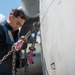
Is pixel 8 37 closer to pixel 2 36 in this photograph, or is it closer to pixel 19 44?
pixel 2 36

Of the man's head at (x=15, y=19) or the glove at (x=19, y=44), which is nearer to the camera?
the glove at (x=19, y=44)

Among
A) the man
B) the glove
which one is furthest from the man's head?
the glove

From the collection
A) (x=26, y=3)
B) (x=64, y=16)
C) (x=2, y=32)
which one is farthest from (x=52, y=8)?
(x=26, y=3)

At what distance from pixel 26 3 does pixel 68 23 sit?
193cm

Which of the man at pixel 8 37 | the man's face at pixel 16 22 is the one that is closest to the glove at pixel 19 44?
the man at pixel 8 37

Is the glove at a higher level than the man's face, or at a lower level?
lower

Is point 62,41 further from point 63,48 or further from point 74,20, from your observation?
point 74,20

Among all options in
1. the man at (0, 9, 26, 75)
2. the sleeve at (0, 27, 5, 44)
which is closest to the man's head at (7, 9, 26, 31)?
the man at (0, 9, 26, 75)

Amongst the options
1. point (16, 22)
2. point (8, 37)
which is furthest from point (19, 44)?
point (16, 22)

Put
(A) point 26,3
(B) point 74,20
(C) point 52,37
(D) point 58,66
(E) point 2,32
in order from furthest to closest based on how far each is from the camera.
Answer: (A) point 26,3
(E) point 2,32
(C) point 52,37
(D) point 58,66
(B) point 74,20

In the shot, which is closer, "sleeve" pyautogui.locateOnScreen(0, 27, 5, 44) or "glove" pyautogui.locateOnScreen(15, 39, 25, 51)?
"glove" pyautogui.locateOnScreen(15, 39, 25, 51)

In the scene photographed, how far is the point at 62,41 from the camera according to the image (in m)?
1.74

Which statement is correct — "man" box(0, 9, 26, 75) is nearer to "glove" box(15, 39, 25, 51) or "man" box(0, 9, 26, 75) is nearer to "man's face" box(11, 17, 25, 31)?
"man's face" box(11, 17, 25, 31)

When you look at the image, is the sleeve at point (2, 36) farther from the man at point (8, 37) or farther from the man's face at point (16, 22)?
the man's face at point (16, 22)
